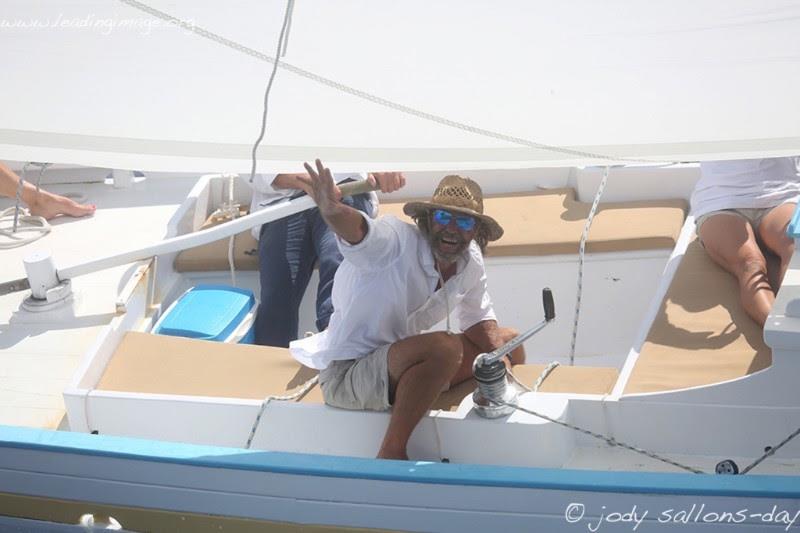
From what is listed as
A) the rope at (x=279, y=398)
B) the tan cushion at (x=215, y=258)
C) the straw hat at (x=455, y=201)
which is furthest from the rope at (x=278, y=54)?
the tan cushion at (x=215, y=258)

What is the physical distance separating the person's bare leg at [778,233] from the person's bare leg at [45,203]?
Result: 265cm

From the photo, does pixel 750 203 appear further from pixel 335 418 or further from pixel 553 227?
pixel 335 418

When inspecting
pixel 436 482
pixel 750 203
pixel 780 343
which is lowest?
pixel 436 482

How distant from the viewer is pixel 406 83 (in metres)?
2.84

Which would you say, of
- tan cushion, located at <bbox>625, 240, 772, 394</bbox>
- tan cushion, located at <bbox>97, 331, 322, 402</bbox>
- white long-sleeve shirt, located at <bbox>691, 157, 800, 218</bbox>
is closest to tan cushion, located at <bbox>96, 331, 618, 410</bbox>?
tan cushion, located at <bbox>97, 331, 322, 402</bbox>

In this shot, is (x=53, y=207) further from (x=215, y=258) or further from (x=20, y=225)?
(x=215, y=258)

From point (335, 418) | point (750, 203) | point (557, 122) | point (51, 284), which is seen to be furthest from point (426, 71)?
point (51, 284)

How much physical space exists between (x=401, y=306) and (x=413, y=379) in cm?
21

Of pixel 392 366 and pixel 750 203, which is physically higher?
pixel 750 203

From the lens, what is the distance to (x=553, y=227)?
14.0 feet

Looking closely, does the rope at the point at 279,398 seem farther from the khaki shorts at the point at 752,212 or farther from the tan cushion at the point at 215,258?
the khaki shorts at the point at 752,212

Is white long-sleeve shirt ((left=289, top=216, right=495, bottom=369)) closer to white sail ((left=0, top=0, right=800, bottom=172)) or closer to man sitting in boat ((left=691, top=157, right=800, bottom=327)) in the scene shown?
white sail ((left=0, top=0, right=800, bottom=172))

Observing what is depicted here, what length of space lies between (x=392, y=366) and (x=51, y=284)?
1477 millimetres

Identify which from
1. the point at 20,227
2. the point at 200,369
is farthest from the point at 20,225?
the point at 200,369
